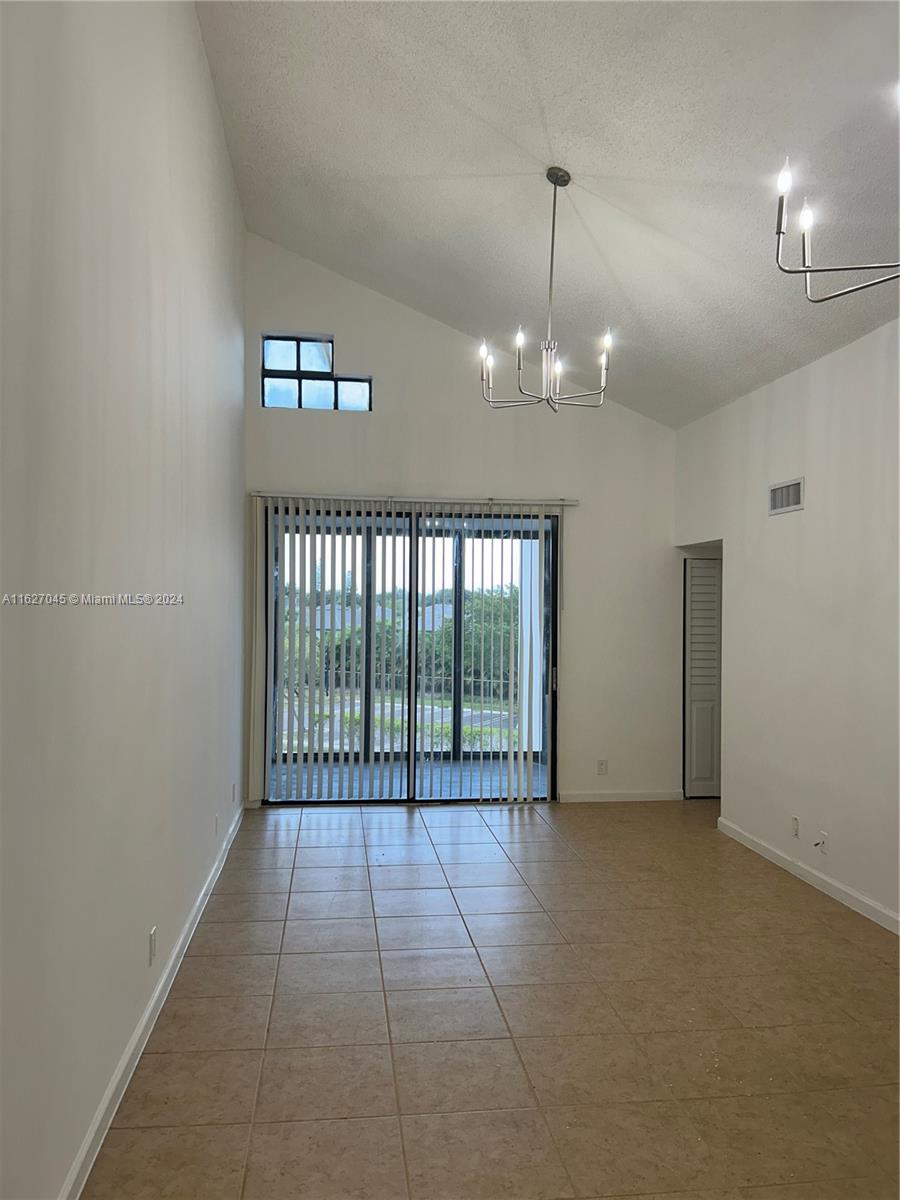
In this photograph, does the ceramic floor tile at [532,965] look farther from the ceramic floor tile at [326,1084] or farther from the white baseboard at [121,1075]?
the white baseboard at [121,1075]

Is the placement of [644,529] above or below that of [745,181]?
below

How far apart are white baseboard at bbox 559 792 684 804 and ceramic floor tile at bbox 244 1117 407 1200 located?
4.22m

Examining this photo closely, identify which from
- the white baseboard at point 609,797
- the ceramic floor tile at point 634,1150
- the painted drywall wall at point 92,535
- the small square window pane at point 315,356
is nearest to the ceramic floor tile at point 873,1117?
the ceramic floor tile at point 634,1150

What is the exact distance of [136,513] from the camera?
2.66 metres

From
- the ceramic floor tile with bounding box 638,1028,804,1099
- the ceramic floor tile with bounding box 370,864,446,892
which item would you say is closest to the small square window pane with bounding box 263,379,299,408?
the ceramic floor tile with bounding box 370,864,446,892

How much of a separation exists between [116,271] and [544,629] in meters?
4.58

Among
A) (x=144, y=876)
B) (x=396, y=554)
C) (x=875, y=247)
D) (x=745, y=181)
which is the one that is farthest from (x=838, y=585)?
(x=144, y=876)

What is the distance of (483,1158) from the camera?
7.48 feet

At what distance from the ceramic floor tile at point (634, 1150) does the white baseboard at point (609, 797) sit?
3.98m

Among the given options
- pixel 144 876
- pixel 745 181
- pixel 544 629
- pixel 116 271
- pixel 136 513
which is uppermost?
pixel 745 181

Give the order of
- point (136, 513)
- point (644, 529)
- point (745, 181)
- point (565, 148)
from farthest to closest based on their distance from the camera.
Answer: point (644, 529) → point (565, 148) → point (745, 181) → point (136, 513)

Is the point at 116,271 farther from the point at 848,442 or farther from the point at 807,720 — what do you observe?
the point at 807,720

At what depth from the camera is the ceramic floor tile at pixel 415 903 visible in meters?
4.12

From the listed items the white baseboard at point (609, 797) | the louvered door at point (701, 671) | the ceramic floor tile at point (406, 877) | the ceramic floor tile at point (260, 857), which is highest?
the louvered door at point (701, 671)
